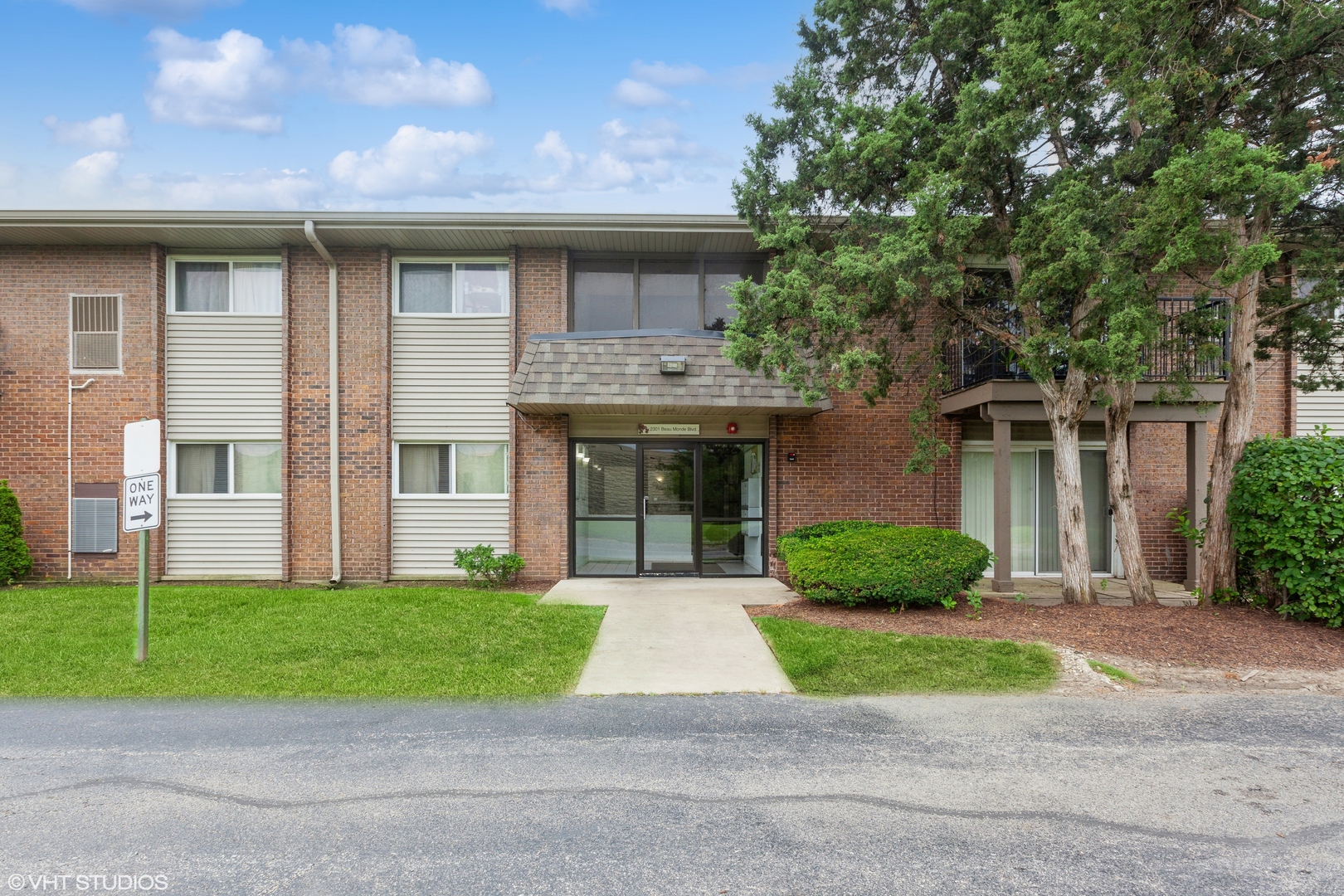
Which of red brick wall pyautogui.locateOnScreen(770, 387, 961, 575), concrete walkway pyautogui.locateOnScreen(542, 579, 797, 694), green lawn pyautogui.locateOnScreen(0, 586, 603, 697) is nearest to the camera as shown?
green lawn pyautogui.locateOnScreen(0, 586, 603, 697)

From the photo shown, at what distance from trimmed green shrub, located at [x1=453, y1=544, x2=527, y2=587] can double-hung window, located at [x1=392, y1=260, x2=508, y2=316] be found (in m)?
3.82

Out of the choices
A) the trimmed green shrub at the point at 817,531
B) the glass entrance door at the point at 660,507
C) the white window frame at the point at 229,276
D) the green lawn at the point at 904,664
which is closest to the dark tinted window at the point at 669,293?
the glass entrance door at the point at 660,507

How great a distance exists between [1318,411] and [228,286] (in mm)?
17940

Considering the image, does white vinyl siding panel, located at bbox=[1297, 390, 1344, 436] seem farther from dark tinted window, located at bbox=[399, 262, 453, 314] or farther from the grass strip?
dark tinted window, located at bbox=[399, 262, 453, 314]

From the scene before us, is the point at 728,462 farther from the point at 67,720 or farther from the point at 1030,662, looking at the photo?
the point at 67,720

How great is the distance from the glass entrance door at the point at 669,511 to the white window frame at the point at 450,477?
2283 millimetres

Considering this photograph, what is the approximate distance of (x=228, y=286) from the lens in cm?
1087

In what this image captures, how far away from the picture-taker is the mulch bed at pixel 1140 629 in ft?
20.5

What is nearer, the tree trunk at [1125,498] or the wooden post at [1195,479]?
the tree trunk at [1125,498]

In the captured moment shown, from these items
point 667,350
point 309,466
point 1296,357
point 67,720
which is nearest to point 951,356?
point 667,350

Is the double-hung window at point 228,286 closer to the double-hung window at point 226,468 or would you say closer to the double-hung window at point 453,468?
the double-hung window at point 226,468

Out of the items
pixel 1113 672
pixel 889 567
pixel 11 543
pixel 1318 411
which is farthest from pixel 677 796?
pixel 1318 411

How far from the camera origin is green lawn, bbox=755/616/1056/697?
18.2ft

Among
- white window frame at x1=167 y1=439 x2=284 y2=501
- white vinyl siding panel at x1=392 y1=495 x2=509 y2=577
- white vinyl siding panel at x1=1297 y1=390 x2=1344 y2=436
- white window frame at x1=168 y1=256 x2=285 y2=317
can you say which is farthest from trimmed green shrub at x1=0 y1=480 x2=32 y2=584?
white vinyl siding panel at x1=1297 y1=390 x2=1344 y2=436
